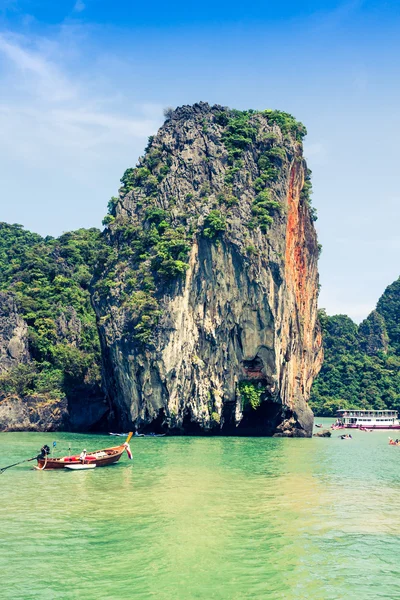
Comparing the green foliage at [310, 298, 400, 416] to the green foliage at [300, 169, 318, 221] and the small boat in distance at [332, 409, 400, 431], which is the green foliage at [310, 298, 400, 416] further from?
the green foliage at [300, 169, 318, 221]

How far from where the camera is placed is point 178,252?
44000 mm

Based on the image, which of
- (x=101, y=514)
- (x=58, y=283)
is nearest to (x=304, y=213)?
(x=58, y=283)

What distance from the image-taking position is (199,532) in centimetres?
1573

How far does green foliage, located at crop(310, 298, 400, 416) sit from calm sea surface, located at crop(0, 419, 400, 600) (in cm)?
6008

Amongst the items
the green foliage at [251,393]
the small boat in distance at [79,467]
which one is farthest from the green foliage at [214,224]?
the small boat in distance at [79,467]

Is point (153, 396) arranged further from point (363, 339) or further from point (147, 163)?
point (363, 339)

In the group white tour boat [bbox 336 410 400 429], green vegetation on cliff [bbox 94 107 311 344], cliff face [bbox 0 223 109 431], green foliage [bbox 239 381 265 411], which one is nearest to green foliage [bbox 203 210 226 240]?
green vegetation on cliff [bbox 94 107 311 344]

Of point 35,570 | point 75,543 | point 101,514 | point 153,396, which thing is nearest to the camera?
point 35,570

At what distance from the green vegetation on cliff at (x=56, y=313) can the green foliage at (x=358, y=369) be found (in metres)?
38.7

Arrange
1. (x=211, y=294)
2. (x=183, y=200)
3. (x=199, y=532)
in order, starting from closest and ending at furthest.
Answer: (x=199, y=532) → (x=211, y=294) → (x=183, y=200)

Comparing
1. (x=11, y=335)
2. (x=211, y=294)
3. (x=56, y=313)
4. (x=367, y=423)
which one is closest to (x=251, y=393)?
(x=211, y=294)

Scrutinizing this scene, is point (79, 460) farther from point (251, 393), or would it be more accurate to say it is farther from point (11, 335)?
point (11, 335)

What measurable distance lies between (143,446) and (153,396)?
669 cm

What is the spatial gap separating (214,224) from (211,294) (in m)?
5.08
